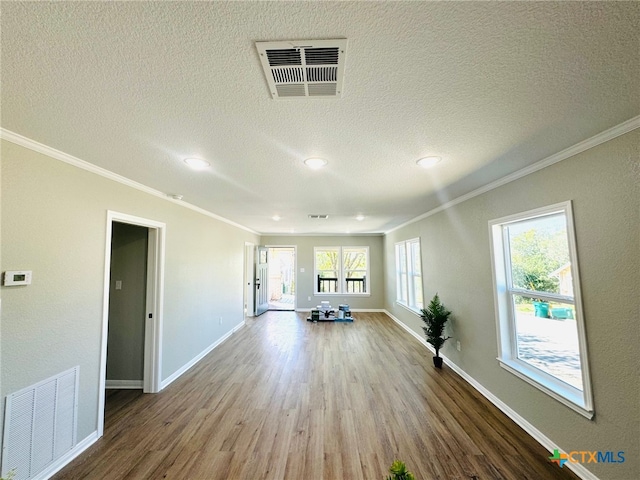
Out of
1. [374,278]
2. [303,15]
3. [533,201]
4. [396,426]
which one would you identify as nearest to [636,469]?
[396,426]

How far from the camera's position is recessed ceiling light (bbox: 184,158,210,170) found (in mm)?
2170

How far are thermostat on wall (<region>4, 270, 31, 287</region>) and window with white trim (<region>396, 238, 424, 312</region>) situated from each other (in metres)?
5.24

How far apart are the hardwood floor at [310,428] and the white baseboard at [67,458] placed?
0.16 feet

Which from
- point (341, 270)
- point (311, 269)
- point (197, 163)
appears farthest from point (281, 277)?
point (197, 163)

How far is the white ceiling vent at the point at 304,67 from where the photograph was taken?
41.0 inches

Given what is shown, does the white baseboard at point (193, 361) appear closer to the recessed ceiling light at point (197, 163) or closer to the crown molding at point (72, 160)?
the crown molding at point (72, 160)

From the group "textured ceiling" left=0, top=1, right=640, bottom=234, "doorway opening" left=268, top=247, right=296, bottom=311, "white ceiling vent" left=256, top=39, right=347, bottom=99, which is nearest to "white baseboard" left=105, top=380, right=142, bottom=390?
"textured ceiling" left=0, top=1, right=640, bottom=234

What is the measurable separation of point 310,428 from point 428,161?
8.81 ft

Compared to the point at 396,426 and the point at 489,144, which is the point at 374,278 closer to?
the point at 396,426

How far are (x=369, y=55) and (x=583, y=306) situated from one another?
2.28 metres

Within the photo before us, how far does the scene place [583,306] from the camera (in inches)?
74.9

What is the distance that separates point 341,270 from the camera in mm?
8211

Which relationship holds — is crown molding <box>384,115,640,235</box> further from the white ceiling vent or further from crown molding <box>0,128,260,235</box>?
crown molding <box>0,128,260,235</box>

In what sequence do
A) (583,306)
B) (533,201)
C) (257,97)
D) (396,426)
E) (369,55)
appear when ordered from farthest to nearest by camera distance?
(396,426), (533,201), (583,306), (257,97), (369,55)
